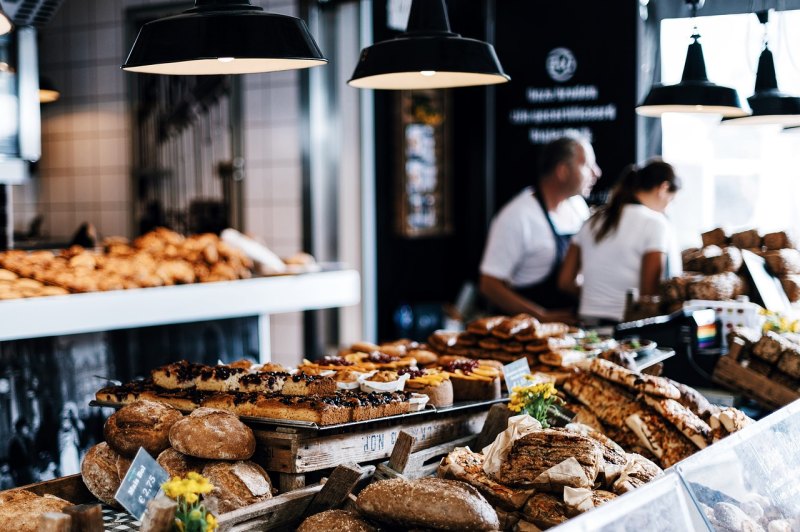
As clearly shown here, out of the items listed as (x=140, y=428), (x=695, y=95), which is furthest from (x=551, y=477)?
(x=695, y=95)

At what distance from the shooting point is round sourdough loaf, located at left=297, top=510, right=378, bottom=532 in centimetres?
200

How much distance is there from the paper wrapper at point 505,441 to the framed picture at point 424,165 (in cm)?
516

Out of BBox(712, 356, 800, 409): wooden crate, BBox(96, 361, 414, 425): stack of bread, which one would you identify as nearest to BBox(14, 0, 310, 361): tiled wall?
BBox(712, 356, 800, 409): wooden crate

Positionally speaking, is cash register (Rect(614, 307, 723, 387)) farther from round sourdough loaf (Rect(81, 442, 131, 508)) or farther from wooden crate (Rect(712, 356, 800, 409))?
round sourdough loaf (Rect(81, 442, 131, 508))

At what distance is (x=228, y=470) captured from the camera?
87.3 inches

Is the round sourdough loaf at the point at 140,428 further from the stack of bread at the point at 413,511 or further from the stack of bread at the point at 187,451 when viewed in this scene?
the stack of bread at the point at 413,511

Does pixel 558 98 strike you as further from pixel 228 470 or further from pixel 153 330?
pixel 228 470

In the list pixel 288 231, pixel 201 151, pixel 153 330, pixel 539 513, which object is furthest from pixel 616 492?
pixel 201 151

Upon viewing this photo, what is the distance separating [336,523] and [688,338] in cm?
240

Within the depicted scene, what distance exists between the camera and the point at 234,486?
2176 millimetres

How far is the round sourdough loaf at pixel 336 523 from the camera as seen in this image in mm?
2002

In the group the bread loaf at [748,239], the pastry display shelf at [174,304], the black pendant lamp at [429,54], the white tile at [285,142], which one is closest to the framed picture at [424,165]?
the white tile at [285,142]

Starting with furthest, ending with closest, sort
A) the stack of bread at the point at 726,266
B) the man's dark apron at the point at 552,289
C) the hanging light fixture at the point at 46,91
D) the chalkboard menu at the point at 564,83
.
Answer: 1. the hanging light fixture at the point at 46,91
2. the chalkboard menu at the point at 564,83
3. the man's dark apron at the point at 552,289
4. the stack of bread at the point at 726,266

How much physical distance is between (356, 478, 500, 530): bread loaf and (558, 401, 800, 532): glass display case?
0.40 metres
